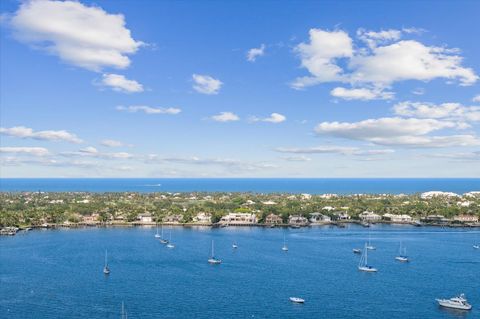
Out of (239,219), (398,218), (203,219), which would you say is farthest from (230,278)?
(398,218)

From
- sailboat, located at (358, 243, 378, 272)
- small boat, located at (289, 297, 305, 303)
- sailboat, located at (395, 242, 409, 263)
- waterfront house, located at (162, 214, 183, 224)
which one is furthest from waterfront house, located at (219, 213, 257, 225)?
small boat, located at (289, 297, 305, 303)

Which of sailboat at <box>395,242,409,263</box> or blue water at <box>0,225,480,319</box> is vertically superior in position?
sailboat at <box>395,242,409,263</box>

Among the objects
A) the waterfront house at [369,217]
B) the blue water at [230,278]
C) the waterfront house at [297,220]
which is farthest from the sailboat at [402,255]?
the waterfront house at [369,217]

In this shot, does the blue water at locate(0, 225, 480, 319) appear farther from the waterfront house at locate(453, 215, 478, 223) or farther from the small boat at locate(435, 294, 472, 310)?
the waterfront house at locate(453, 215, 478, 223)

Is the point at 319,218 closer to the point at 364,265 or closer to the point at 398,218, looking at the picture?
the point at 398,218

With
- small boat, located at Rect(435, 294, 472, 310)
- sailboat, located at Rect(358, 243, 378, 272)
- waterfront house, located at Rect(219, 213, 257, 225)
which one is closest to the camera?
small boat, located at Rect(435, 294, 472, 310)

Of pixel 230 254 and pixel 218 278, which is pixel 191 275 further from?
pixel 230 254

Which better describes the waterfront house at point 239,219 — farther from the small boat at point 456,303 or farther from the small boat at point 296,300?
the small boat at point 456,303
